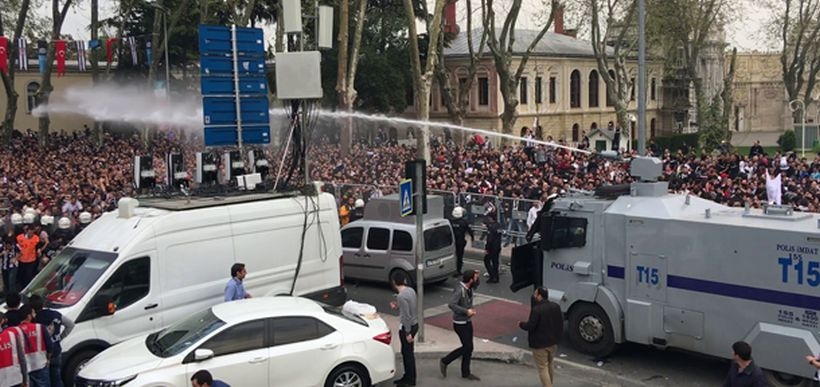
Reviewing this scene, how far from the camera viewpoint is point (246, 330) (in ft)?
29.5

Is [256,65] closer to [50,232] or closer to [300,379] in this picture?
[50,232]

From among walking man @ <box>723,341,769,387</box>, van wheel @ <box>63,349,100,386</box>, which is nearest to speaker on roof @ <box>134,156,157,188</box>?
van wheel @ <box>63,349,100,386</box>

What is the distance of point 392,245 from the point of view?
16016mm

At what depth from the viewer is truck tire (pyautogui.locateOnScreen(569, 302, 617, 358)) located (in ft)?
38.2

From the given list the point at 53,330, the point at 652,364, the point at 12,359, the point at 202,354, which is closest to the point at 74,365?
the point at 53,330

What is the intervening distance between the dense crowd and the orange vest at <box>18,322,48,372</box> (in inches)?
283

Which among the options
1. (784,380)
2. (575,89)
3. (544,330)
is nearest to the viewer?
(544,330)

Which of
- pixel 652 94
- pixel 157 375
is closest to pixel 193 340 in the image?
pixel 157 375

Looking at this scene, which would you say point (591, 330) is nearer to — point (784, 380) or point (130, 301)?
point (784, 380)

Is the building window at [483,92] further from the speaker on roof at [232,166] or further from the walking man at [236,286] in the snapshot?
the walking man at [236,286]

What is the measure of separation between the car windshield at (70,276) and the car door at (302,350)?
283cm

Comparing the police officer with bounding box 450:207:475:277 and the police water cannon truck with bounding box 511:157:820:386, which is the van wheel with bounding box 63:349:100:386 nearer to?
the police water cannon truck with bounding box 511:157:820:386

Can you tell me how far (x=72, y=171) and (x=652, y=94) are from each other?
213 ft

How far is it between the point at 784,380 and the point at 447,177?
55.4 ft
